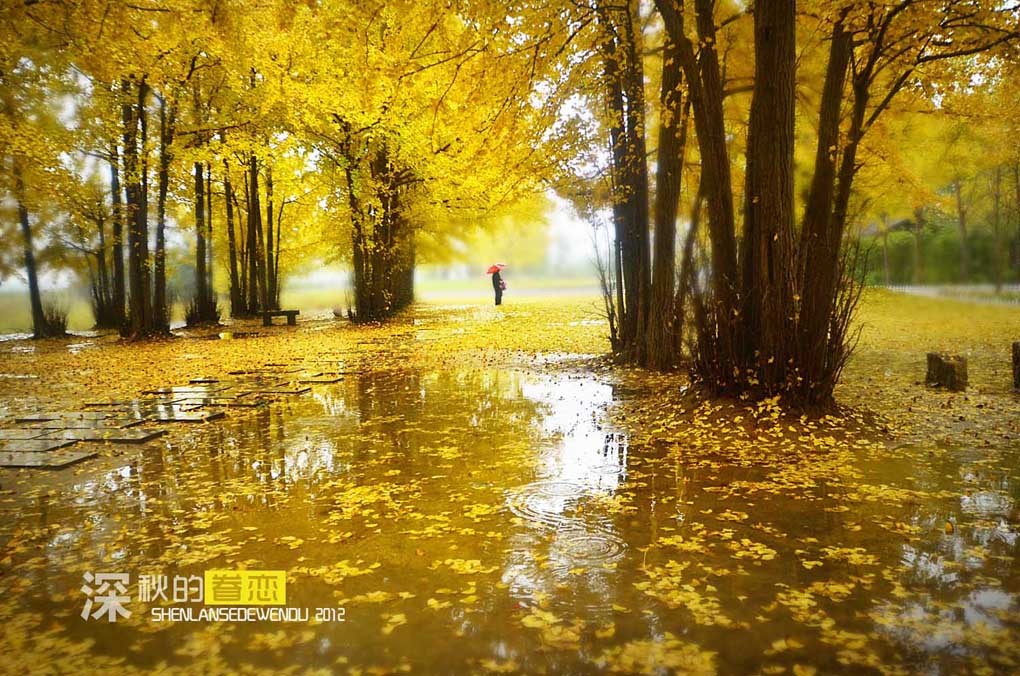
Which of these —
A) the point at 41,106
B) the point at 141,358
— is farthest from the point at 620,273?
the point at 41,106

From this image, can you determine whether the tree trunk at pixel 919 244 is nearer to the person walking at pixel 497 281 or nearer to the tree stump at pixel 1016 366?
the person walking at pixel 497 281

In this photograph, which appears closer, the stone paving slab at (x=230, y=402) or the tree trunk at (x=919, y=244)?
the stone paving slab at (x=230, y=402)

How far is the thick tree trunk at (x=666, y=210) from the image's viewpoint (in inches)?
349

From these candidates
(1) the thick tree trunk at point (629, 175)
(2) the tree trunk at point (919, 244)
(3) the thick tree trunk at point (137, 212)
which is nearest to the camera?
(1) the thick tree trunk at point (629, 175)

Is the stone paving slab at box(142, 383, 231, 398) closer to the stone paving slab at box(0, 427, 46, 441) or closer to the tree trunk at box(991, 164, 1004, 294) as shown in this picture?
the stone paving slab at box(0, 427, 46, 441)

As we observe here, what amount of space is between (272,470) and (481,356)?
7229 millimetres

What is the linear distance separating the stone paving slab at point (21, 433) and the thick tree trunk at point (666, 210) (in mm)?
7778

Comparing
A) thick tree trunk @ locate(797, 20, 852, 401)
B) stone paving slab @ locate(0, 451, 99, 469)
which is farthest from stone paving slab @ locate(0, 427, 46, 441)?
thick tree trunk @ locate(797, 20, 852, 401)

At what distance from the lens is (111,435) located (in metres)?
6.47

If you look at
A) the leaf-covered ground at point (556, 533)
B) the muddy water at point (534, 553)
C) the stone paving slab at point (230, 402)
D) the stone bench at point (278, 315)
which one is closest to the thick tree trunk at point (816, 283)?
the leaf-covered ground at point (556, 533)

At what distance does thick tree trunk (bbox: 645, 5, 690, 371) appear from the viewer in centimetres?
887

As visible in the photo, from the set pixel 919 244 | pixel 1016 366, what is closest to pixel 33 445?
pixel 1016 366

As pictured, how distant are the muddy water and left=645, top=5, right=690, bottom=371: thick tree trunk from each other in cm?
386

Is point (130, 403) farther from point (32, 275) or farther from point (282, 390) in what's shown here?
point (32, 275)
